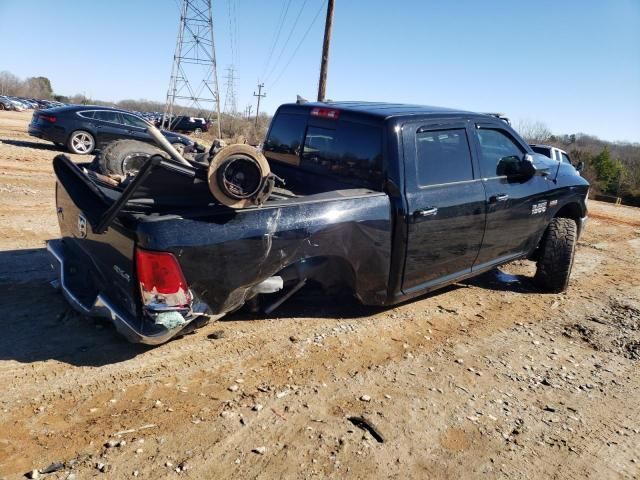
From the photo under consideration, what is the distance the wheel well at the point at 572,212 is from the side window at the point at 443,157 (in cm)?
206

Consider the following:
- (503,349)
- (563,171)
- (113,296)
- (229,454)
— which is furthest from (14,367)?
(563,171)

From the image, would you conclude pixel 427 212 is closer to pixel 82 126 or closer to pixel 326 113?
pixel 326 113

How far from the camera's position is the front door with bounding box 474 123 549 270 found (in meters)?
4.46

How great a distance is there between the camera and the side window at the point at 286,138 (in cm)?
455

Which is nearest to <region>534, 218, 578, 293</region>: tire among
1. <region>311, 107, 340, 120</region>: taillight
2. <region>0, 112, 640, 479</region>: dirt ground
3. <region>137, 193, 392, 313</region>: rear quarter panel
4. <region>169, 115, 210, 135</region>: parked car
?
<region>0, 112, 640, 479</region>: dirt ground

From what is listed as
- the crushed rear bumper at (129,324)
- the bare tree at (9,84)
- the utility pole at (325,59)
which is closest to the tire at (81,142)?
the utility pole at (325,59)

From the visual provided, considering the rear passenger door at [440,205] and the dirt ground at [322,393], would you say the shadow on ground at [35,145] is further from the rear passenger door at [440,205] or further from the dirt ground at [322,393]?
the rear passenger door at [440,205]

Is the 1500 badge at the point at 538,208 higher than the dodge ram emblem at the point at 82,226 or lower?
higher

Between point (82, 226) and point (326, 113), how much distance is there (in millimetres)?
2225

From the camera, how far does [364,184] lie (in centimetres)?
384

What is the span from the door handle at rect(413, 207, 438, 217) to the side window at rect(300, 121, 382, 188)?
371 mm

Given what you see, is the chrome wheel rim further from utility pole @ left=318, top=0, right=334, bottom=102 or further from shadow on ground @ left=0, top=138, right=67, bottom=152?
utility pole @ left=318, top=0, right=334, bottom=102

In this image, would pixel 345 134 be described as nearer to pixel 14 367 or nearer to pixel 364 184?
pixel 364 184

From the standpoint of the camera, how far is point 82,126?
44.9 feet
